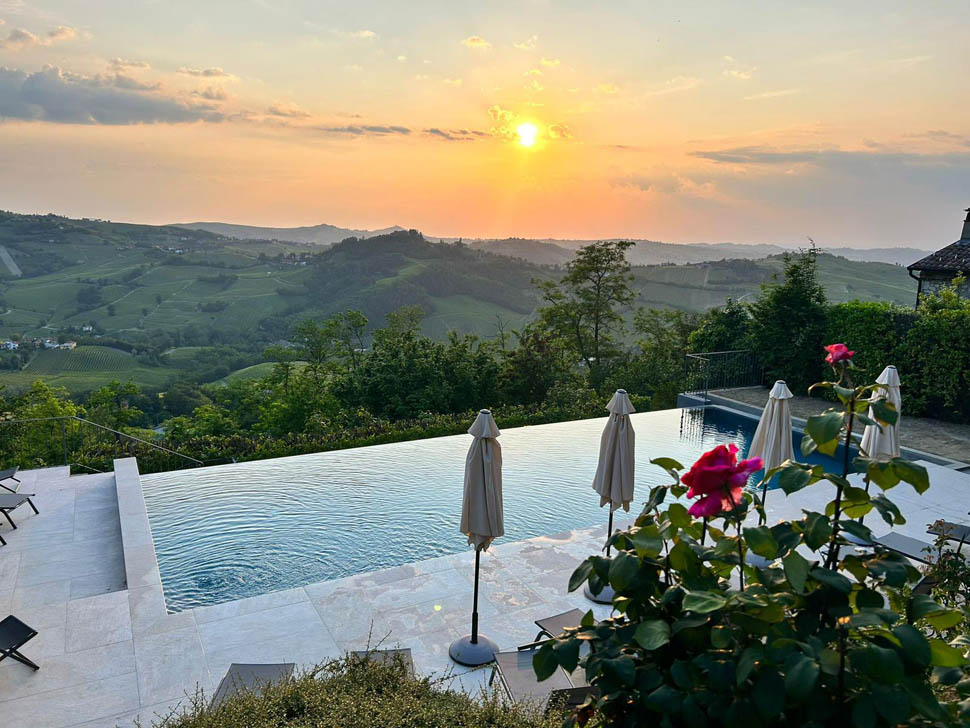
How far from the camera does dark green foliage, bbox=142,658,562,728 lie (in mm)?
3498

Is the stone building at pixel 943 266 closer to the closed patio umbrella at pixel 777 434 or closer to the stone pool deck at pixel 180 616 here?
the stone pool deck at pixel 180 616

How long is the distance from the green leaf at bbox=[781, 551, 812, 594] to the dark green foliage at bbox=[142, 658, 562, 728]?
2.54 metres

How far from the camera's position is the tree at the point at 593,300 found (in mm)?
26828

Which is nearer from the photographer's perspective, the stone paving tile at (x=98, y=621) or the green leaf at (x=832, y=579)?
the green leaf at (x=832, y=579)

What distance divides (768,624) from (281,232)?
106 meters

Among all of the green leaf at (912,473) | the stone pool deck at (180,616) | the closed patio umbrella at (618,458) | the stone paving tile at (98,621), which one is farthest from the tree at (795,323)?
the green leaf at (912,473)

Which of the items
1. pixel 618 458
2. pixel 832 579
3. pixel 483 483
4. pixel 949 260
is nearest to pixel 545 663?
pixel 832 579

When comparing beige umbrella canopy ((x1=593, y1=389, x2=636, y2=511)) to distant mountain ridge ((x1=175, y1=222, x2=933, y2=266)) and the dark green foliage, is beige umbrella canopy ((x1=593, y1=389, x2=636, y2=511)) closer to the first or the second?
the dark green foliage

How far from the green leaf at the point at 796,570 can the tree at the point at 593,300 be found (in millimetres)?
25460

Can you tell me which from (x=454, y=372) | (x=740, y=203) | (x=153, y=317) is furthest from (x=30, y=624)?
(x=153, y=317)

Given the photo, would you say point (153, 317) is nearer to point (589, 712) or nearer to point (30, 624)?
point (30, 624)

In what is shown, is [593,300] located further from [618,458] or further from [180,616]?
[180,616]

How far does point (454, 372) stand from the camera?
17.7 m

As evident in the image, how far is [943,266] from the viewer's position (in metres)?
18.1
